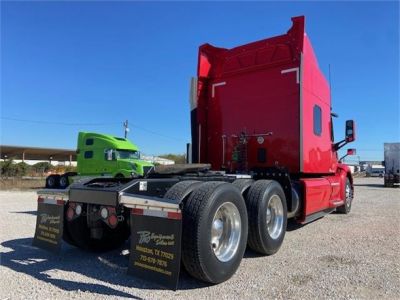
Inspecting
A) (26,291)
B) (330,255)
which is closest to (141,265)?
(26,291)

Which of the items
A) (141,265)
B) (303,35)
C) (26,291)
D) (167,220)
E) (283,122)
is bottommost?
(26,291)

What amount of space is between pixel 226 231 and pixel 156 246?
3.63 feet

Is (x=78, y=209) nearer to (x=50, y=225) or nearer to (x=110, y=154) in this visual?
(x=50, y=225)

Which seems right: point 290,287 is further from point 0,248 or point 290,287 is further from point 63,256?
point 0,248

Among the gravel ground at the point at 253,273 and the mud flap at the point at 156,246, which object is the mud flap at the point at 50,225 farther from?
the mud flap at the point at 156,246

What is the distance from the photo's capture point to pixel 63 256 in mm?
5719

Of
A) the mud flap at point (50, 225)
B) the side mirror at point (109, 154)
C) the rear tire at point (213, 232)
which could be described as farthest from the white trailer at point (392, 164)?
the mud flap at point (50, 225)

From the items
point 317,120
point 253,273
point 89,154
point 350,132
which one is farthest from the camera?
point 89,154

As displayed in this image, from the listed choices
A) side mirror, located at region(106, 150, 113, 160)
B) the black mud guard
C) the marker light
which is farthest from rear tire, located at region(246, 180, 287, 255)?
side mirror, located at region(106, 150, 113, 160)

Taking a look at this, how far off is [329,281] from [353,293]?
0.41 meters

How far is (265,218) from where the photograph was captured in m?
5.64

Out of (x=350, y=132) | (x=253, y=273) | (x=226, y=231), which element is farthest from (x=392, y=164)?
(x=226, y=231)

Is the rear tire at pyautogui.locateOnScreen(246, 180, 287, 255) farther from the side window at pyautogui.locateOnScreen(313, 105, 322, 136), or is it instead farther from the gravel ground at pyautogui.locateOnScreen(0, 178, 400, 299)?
the side window at pyautogui.locateOnScreen(313, 105, 322, 136)

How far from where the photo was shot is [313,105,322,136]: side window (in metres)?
8.08
